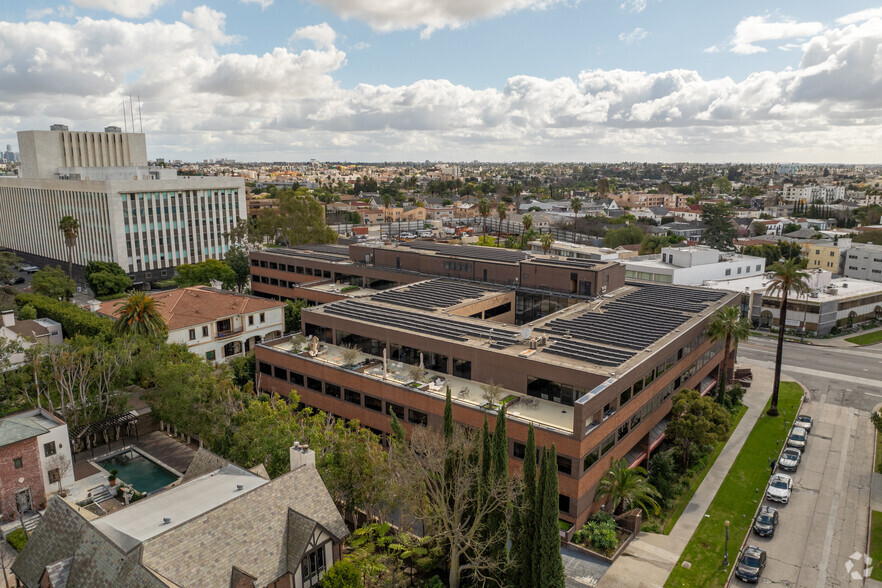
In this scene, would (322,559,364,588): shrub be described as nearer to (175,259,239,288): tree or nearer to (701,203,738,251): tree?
(175,259,239,288): tree

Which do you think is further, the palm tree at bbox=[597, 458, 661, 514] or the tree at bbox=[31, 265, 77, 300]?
the tree at bbox=[31, 265, 77, 300]

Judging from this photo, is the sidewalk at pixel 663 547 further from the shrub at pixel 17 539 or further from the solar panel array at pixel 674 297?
the shrub at pixel 17 539

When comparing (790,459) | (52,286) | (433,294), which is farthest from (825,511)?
(52,286)

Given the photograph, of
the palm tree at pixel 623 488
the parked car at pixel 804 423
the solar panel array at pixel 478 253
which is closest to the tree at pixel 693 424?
the palm tree at pixel 623 488

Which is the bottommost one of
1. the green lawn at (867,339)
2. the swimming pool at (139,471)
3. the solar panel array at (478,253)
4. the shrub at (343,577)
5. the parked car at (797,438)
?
the parked car at (797,438)

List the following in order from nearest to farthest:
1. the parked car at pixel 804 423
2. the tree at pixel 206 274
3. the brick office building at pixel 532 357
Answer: the brick office building at pixel 532 357 → the parked car at pixel 804 423 → the tree at pixel 206 274

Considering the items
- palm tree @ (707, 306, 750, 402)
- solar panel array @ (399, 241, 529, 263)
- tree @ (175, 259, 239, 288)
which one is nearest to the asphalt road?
palm tree @ (707, 306, 750, 402)

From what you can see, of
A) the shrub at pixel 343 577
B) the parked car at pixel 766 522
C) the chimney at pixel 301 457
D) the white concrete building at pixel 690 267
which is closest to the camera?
the shrub at pixel 343 577
